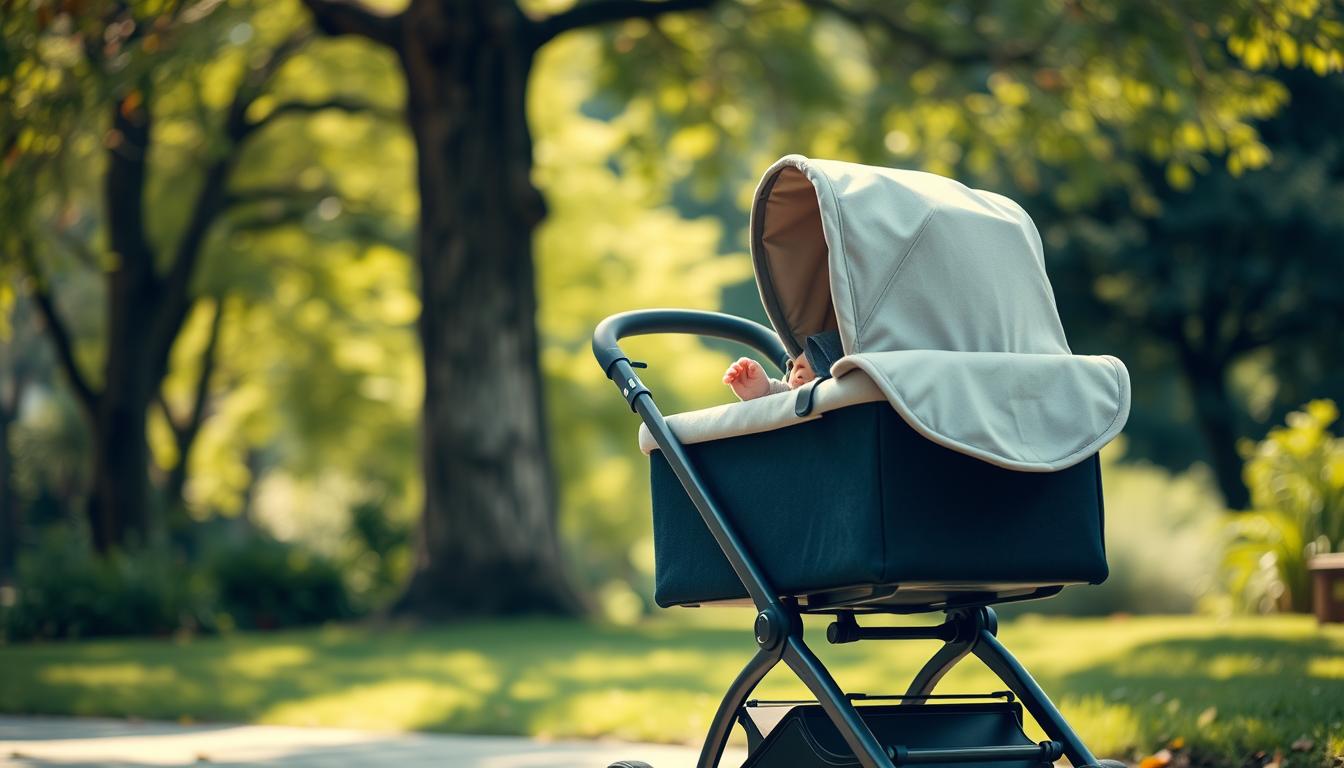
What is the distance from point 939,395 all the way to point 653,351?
2054cm

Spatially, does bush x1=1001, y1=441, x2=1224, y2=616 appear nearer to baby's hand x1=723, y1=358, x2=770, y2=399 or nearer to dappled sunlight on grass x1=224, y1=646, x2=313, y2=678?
dappled sunlight on grass x1=224, y1=646, x2=313, y2=678

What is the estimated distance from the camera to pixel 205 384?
22.6 m

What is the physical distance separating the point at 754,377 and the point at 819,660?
789mm

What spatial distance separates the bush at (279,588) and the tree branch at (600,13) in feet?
19.7

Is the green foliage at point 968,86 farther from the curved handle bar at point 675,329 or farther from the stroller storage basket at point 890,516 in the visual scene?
the stroller storage basket at point 890,516

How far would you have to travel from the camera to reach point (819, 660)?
12.4ft

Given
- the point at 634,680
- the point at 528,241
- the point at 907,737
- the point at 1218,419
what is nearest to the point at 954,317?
the point at 907,737

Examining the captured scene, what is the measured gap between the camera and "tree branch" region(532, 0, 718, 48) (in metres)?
12.6

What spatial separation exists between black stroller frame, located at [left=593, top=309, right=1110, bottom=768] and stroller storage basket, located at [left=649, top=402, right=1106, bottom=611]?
0.08 metres

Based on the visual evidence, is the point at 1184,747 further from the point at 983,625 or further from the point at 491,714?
the point at 491,714

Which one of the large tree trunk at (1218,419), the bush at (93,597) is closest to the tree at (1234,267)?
the large tree trunk at (1218,419)

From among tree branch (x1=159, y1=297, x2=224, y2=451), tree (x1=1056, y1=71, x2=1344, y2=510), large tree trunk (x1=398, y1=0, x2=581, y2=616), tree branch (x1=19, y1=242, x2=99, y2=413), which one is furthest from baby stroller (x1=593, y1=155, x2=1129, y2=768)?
tree branch (x1=159, y1=297, x2=224, y2=451)

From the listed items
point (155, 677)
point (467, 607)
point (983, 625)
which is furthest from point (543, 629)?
point (983, 625)

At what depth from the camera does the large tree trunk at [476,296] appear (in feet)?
39.2
